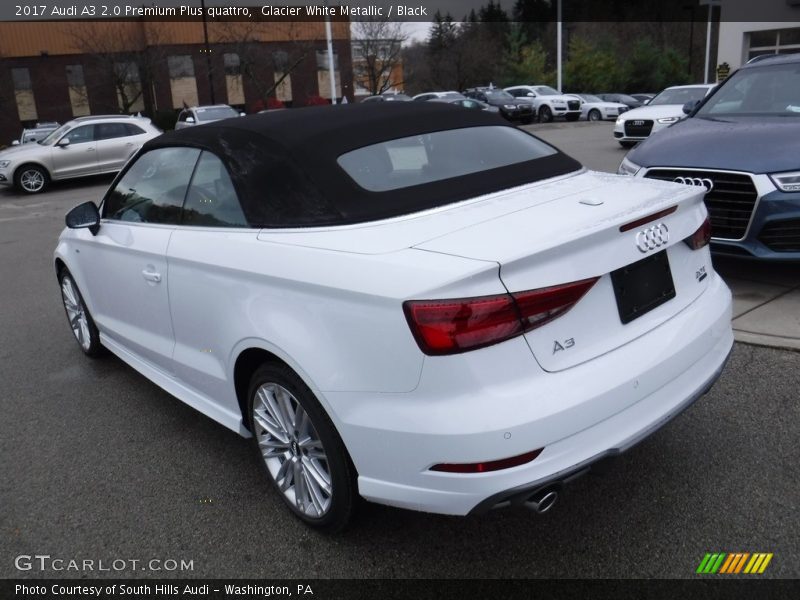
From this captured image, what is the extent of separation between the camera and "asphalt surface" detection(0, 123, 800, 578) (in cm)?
278

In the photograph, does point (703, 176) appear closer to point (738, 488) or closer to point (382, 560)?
point (738, 488)

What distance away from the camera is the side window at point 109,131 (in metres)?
17.7

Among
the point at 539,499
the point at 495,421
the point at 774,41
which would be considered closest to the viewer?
the point at 495,421

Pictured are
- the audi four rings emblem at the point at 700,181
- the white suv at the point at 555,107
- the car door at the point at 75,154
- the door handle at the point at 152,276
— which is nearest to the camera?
the door handle at the point at 152,276

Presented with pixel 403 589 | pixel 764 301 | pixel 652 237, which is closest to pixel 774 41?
pixel 764 301

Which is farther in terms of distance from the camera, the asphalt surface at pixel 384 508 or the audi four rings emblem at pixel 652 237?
the asphalt surface at pixel 384 508

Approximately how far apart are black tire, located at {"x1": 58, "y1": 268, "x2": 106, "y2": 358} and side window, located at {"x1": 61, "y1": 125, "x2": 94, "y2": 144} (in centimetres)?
1357

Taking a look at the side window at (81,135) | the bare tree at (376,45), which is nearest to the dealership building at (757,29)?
the bare tree at (376,45)

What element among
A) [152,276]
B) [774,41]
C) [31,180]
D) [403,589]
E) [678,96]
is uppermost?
[774,41]

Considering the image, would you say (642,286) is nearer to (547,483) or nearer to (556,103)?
(547,483)

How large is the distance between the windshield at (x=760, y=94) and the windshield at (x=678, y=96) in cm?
992

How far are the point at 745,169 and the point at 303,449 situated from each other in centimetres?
398

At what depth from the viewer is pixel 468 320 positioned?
2262 mm

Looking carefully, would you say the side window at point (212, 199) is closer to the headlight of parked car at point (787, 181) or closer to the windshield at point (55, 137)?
the headlight of parked car at point (787, 181)
